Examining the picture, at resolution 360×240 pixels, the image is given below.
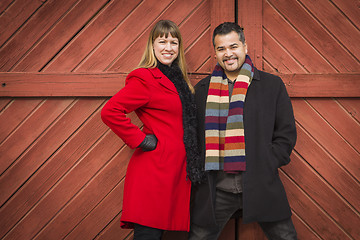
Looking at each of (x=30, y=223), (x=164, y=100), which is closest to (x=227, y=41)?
(x=164, y=100)

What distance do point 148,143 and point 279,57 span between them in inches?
59.2

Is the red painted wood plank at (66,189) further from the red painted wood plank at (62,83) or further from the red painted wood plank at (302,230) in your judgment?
the red painted wood plank at (302,230)

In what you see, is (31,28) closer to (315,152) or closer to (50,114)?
(50,114)

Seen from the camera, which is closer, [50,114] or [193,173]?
[193,173]

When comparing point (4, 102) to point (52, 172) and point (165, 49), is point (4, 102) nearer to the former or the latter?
point (52, 172)

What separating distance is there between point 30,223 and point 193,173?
5.26 feet

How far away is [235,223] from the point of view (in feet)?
8.02

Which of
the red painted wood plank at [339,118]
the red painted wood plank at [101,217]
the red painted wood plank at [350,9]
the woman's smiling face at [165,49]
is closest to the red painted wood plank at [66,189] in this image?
the red painted wood plank at [101,217]

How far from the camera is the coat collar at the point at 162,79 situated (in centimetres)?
194

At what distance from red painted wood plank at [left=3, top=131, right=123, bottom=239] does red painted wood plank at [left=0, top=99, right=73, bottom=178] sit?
0.30 m

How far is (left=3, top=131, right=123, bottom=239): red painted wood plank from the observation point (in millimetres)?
2369

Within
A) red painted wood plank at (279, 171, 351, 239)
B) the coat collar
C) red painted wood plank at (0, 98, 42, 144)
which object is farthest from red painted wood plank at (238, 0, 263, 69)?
red painted wood plank at (0, 98, 42, 144)

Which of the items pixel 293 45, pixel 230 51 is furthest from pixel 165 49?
pixel 293 45

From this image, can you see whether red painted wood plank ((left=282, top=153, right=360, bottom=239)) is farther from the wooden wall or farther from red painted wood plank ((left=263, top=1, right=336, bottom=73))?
red painted wood plank ((left=263, top=1, right=336, bottom=73))
